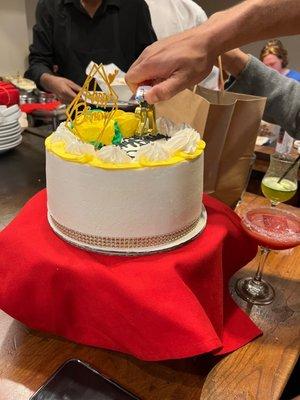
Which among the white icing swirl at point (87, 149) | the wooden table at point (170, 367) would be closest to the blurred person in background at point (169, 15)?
the white icing swirl at point (87, 149)

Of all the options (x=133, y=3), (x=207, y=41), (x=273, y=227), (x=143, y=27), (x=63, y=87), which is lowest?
(x=63, y=87)

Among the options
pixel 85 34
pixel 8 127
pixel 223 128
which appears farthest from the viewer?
pixel 85 34

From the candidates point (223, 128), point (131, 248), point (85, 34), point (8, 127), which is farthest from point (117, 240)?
point (85, 34)

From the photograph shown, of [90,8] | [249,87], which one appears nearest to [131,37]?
[90,8]

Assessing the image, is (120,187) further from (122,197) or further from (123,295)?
(123,295)

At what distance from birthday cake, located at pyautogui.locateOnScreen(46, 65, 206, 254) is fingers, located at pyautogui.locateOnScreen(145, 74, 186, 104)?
9 cm

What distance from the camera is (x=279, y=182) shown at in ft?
3.99

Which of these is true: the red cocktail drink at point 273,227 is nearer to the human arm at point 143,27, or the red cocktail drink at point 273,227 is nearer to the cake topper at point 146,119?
the cake topper at point 146,119

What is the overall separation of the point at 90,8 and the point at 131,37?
27cm

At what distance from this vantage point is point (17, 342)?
2.46 ft

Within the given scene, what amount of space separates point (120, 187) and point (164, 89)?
0.82ft

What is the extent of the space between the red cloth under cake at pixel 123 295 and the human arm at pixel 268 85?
2.23 ft

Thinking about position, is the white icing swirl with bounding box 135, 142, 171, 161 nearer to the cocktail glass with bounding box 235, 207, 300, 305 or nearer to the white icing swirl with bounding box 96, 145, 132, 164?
the white icing swirl with bounding box 96, 145, 132, 164

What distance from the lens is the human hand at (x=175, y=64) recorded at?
810mm
